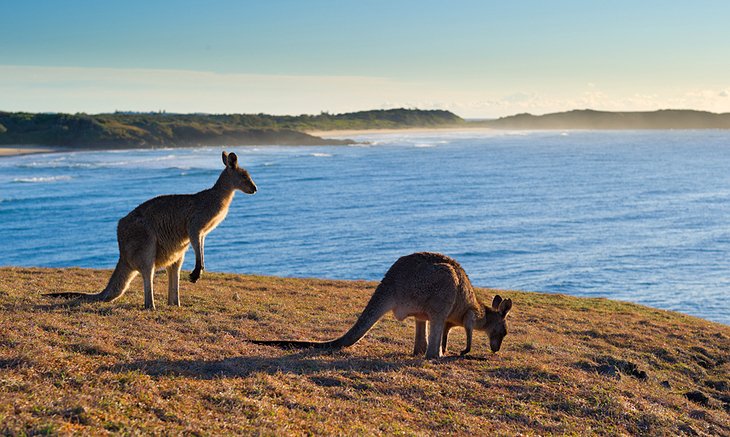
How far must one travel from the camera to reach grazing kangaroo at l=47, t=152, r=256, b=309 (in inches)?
440

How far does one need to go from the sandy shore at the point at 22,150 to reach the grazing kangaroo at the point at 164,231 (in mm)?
119150

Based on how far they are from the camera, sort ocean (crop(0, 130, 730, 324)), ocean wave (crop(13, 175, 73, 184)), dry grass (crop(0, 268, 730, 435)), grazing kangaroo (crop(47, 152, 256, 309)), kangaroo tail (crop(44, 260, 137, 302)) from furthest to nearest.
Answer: ocean wave (crop(13, 175, 73, 184)), ocean (crop(0, 130, 730, 324)), kangaroo tail (crop(44, 260, 137, 302)), grazing kangaroo (crop(47, 152, 256, 309)), dry grass (crop(0, 268, 730, 435))

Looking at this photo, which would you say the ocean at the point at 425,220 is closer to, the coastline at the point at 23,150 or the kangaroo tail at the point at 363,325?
the coastline at the point at 23,150

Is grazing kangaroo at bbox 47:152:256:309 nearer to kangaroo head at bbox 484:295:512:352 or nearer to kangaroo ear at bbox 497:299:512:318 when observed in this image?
kangaroo head at bbox 484:295:512:352

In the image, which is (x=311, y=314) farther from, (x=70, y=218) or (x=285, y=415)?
(x=70, y=218)

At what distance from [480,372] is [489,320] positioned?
112 cm

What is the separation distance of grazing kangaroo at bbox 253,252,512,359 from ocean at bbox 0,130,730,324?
2516 cm

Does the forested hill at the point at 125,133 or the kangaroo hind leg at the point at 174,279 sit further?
the forested hill at the point at 125,133

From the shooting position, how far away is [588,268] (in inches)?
1588

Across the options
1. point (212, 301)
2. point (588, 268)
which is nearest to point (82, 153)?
point (588, 268)

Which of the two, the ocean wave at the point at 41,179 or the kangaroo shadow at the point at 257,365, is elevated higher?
the kangaroo shadow at the point at 257,365

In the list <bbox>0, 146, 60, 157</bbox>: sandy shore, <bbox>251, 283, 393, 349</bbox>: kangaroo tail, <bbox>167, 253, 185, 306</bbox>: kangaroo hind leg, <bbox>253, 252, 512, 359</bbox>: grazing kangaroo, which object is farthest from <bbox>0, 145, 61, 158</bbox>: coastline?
<bbox>253, 252, 512, 359</bbox>: grazing kangaroo

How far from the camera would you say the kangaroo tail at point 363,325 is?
393 inches

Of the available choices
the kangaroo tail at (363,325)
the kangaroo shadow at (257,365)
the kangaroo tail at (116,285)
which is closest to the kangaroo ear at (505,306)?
the kangaroo shadow at (257,365)
